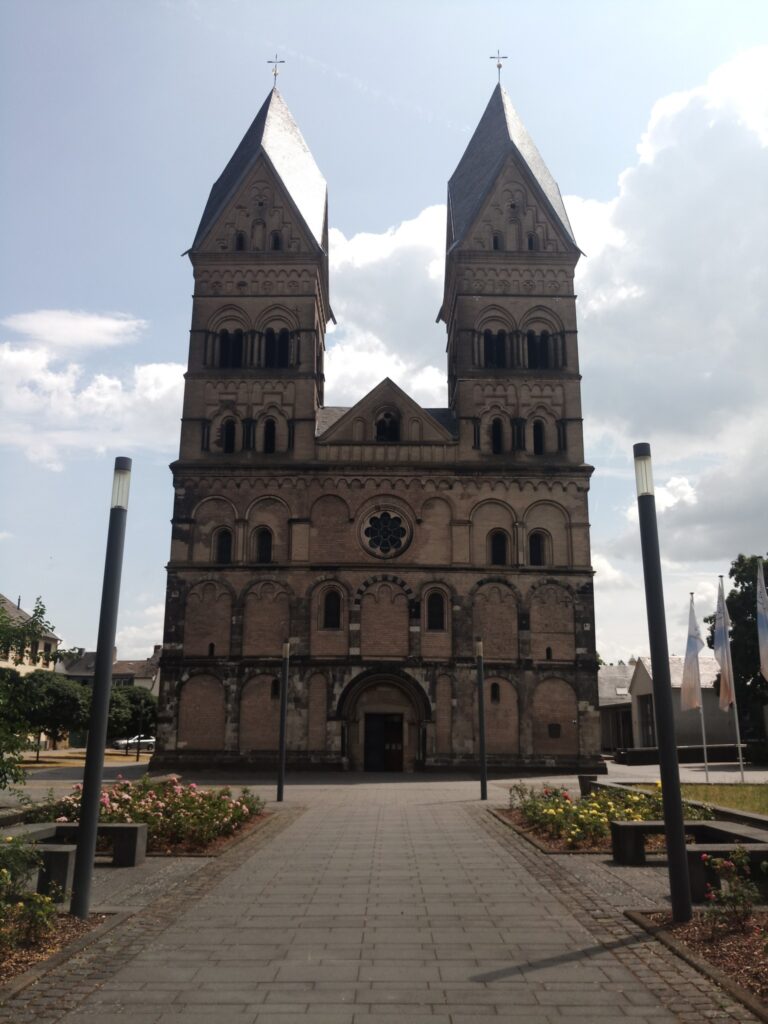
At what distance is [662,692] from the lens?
9.83 m

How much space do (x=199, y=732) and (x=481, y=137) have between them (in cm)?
3493

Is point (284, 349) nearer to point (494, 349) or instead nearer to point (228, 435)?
point (228, 435)

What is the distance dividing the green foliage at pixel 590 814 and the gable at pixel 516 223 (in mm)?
33208

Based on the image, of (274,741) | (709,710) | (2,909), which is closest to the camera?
(2,909)

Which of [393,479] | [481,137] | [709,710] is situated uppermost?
[481,137]

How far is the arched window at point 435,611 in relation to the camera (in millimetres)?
39875

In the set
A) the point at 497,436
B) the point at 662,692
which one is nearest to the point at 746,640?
the point at 497,436

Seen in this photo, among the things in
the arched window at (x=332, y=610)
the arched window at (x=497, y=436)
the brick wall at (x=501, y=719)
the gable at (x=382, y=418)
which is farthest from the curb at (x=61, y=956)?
the arched window at (x=497, y=436)

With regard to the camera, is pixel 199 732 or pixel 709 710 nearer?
pixel 199 732

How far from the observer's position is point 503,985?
7207 millimetres

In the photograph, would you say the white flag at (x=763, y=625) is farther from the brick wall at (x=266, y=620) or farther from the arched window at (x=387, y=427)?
the brick wall at (x=266, y=620)

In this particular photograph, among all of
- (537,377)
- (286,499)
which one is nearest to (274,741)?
A: (286,499)

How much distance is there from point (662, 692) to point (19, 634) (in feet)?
21.7

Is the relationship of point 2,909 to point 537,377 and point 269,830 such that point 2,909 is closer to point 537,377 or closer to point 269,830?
point 269,830
